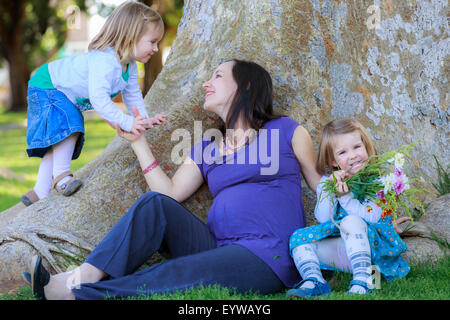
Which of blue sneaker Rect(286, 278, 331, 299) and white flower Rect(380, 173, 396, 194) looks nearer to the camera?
blue sneaker Rect(286, 278, 331, 299)

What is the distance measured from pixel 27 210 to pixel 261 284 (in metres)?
1.88

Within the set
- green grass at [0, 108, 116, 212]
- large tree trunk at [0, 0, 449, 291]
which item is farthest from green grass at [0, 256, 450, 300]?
green grass at [0, 108, 116, 212]

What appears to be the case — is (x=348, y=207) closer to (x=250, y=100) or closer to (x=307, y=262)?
(x=307, y=262)

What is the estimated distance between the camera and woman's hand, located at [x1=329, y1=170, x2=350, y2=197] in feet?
11.7

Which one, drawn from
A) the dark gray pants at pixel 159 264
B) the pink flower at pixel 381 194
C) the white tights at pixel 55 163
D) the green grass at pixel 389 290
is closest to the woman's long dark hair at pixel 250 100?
the dark gray pants at pixel 159 264

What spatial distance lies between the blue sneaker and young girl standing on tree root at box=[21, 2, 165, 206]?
155cm

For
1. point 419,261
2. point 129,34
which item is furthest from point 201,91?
point 419,261

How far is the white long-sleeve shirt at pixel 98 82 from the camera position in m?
4.10

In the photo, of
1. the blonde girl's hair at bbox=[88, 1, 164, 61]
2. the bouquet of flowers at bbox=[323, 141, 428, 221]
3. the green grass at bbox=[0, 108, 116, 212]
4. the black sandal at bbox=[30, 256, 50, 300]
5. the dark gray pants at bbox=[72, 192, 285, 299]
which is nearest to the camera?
the black sandal at bbox=[30, 256, 50, 300]

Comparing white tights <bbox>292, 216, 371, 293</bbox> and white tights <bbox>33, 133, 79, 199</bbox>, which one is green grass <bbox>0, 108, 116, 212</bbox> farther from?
white tights <bbox>292, 216, 371, 293</bbox>

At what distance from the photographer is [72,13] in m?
28.1


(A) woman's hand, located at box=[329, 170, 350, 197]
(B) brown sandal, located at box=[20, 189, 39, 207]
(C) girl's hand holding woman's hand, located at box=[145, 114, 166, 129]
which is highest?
(C) girl's hand holding woman's hand, located at box=[145, 114, 166, 129]

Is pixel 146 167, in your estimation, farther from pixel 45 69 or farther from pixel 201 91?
pixel 45 69

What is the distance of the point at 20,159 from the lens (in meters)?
12.7
